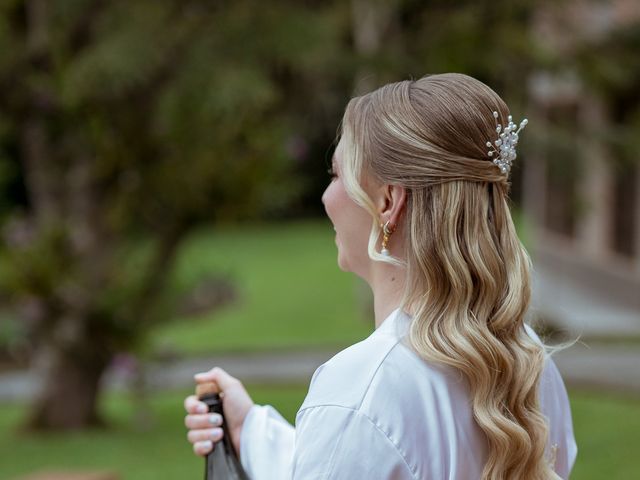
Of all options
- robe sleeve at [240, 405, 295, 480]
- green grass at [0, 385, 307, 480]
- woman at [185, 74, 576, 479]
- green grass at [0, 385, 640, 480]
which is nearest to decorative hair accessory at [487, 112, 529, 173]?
woman at [185, 74, 576, 479]

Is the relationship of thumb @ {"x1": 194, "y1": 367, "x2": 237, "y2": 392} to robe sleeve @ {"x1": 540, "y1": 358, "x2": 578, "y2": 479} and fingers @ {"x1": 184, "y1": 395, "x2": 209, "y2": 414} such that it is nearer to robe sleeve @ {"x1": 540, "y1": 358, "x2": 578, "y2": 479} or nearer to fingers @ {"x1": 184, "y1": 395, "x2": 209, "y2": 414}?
fingers @ {"x1": 184, "y1": 395, "x2": 209, "y2": 414}

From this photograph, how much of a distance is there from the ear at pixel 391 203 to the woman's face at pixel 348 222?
39 millimetres

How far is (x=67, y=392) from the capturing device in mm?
8984

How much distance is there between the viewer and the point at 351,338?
16.7 m

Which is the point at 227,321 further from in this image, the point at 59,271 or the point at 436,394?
the point at 436,394

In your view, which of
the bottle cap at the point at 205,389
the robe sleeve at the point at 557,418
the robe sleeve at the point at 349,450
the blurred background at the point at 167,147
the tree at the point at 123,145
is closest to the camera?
the robe sleeve at the point at 349,450

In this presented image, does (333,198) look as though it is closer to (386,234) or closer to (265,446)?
(386,234)

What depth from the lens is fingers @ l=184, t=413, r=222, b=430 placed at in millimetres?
1959

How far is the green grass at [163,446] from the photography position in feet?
23.6

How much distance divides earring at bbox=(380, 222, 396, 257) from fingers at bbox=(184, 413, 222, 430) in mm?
547

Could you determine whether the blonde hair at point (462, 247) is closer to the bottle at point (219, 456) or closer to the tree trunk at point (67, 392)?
the bottle at point (219, 456)

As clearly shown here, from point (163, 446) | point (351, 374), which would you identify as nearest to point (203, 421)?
point (351, 374)

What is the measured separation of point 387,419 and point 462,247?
0.32 m

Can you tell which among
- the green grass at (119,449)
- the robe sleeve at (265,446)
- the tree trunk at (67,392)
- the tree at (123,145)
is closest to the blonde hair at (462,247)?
the robe sleeve at (265,446)
